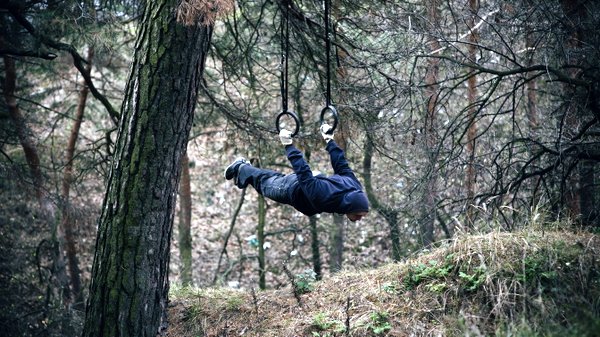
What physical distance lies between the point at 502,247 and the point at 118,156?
371cm

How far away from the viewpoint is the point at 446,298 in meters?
5.68

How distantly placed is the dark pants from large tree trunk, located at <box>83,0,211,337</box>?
114 centimetres

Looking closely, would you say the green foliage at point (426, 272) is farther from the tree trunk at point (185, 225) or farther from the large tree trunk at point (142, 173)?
the tree trunk at point (185, 225)

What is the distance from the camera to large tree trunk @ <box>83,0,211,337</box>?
562cm

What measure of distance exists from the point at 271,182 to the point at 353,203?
95 cm

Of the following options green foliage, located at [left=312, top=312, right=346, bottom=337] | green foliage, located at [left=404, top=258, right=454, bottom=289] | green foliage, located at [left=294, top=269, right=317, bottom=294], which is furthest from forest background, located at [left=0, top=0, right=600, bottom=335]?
green foliage, located at [left=294, top=269, right=317, bottom=294]

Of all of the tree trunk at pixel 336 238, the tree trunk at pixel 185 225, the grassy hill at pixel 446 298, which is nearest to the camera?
the grassy hill at pixel 446 298

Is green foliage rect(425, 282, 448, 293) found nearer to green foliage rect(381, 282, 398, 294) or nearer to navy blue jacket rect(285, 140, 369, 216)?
green foliage rect(381, 282, 398, 294)

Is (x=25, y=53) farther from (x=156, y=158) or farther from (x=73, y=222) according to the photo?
(x=156, y=158)

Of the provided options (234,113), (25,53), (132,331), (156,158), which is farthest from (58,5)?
(132,331)

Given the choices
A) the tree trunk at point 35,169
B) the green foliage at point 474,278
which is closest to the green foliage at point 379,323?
the green foliage at point 474,278

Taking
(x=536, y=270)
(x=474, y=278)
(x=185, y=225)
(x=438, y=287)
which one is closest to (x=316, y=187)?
(x=438, y=287)

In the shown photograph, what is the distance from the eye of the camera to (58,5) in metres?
8.67

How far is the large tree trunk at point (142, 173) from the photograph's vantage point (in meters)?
5.62
